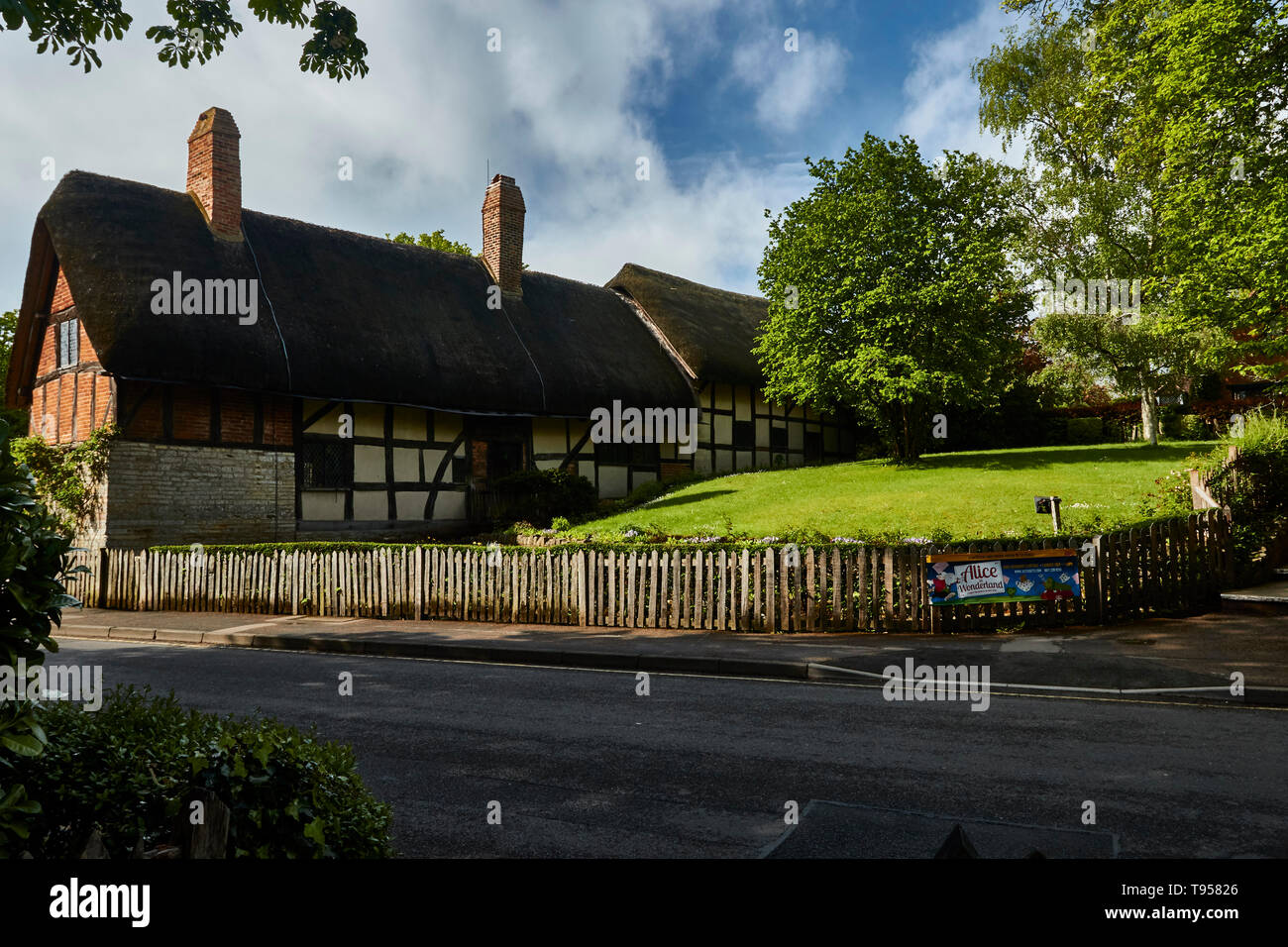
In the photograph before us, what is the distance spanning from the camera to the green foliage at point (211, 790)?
2.90 metres

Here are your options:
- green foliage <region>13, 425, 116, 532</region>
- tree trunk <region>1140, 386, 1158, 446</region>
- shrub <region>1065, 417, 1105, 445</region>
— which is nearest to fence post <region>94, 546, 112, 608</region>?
green foliage <region>13, 425, 116, 532</region>

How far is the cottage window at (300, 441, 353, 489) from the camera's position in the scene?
22.8 metres

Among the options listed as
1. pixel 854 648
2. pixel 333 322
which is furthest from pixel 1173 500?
pixel 333 322

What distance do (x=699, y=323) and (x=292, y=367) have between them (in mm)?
17351

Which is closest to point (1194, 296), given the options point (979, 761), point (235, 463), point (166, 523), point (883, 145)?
point (883, 145)

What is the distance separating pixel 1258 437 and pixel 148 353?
23070 millimetres

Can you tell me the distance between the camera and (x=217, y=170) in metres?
23.2

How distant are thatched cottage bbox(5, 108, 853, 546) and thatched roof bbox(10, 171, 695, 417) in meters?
0.06

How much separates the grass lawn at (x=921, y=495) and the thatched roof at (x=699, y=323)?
15.6ft
